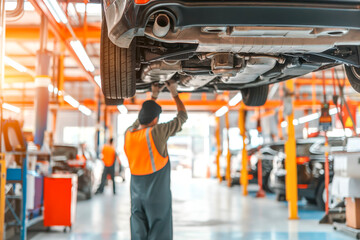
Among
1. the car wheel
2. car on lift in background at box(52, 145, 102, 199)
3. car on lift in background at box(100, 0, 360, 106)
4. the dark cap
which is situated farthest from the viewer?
car on lift in background at box(52, 145, 102, 199)

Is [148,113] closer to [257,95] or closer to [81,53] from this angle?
[257,95]

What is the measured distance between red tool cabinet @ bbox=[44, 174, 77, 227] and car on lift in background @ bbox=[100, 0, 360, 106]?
Result: 3.13 metres

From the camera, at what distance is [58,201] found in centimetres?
581

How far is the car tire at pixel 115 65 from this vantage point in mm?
2924

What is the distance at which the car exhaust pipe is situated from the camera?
2.23 meters

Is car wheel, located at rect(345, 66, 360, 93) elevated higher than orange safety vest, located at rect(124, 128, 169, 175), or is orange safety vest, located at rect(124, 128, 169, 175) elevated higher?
car wheel, located at rect(345, 66, 360, 93)

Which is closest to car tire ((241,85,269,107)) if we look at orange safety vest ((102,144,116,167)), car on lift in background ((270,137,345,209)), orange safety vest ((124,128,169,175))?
orange safety vest ((124,128,169,175))

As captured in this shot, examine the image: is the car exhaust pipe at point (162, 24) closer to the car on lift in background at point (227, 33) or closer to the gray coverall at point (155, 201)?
the car on lift in background at point (227, 33)

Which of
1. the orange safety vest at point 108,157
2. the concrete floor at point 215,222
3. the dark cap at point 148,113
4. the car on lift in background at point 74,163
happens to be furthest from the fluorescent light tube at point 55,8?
the orange safety vest at point 108,157

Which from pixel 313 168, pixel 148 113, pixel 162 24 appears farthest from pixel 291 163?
pixel 162 24

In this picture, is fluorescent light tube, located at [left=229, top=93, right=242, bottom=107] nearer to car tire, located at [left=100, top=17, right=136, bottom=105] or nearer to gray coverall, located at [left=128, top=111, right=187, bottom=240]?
gray coverall, located at [left=128, top=111, right=187, bottom=240]

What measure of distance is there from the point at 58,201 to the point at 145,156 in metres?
2.81

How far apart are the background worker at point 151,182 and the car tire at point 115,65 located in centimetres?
68

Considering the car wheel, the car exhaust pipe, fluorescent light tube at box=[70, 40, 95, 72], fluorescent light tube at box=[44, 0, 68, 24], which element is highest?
fluorescent light tube at box=[70, 40, 95, 72]
